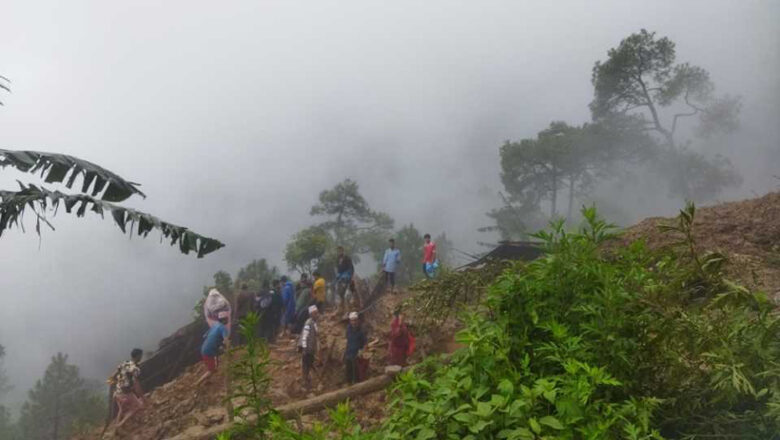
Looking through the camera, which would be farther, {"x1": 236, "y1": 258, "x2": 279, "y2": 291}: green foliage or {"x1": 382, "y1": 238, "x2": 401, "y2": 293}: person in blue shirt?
{"x1": 236, "y1": 258, "x2": 279, "y2": 291}: green foliage

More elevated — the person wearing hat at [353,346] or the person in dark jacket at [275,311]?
the person in dark jacket at [275,311]

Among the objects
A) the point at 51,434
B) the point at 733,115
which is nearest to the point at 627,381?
the point at 51,434

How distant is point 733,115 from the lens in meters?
31.5

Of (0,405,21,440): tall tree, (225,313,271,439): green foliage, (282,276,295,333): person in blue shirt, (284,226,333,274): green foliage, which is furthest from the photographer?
(284,226,333,274): green foliage

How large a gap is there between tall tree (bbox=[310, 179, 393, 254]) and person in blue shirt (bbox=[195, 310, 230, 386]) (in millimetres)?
20141

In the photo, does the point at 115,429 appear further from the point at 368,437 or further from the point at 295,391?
the point at 368,437

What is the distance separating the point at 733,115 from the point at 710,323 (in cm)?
3526

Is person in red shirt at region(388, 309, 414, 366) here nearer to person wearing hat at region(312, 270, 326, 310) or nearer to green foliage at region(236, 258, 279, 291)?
person wearing hat at region(312, 270, 326, 310)

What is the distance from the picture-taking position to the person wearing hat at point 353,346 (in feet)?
33.9

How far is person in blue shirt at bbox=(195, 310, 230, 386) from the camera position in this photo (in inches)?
490

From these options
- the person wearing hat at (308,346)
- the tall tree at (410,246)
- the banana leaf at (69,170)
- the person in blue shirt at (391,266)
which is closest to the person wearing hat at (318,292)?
the person in blue shirt at (391,266)

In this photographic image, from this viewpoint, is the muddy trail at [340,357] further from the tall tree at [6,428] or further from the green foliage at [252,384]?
the tall tree at [6,428]

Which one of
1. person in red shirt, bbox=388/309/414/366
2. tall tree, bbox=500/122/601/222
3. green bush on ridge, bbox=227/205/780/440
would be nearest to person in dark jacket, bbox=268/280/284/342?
person in red shirt, bbox=388/309/414/366

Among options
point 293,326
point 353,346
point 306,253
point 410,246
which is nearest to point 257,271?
point 306,253
